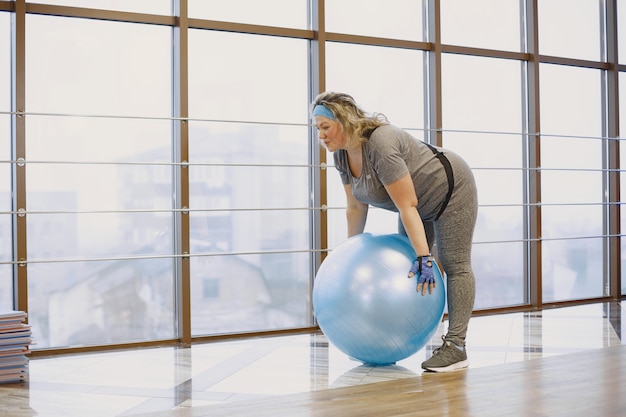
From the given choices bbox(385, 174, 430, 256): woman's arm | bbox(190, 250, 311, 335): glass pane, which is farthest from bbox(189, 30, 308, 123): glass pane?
bbox(385, 174, 430, 256): woman's arm

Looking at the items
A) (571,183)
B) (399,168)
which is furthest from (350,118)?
(571,183)

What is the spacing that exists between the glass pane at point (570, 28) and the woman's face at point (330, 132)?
9.90ft

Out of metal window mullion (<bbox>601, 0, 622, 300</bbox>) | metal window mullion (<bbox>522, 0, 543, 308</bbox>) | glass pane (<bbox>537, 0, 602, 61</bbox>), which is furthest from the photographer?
metal window mullion (<bbox>601, 0, 622, 300</bbox>)

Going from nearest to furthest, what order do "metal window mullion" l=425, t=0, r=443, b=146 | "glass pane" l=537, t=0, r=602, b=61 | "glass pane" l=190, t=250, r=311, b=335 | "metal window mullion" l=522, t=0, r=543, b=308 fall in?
"glass pane" l=190, t=250, r=311, b=335 → "metal window mullion" l=425, t=0, r=443, b=146 → "metal window mullion" l=522, t=0, r=543, b=308 → "glass pane" l=537, t=0, r=602, b=61

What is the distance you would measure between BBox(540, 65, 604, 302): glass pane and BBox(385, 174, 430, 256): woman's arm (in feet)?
9.06

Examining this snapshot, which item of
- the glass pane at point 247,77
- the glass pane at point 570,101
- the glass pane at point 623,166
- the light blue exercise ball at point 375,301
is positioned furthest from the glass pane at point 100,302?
the glass pane at point 623,166

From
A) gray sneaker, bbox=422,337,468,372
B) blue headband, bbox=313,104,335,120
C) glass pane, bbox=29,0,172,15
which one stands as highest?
glass pane, bbox=29,0,172,15

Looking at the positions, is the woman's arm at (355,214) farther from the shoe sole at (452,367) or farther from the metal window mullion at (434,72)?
the metal window mullion at (434,72)

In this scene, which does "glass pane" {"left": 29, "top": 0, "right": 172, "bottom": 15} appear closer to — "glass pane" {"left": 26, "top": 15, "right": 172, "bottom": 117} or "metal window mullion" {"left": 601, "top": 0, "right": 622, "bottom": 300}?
"glass pane" {"left": 26, "top": 15, "right": 172, "bottom": 117}

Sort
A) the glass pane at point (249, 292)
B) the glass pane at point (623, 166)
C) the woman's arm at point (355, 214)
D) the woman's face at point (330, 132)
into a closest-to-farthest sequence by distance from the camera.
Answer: the woman's face at point (330, 132)
the woman's arm at point (355, 214)
the glass pane at point (249, 292)
the glass pane at point (623, 166)

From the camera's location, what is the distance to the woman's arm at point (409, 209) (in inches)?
113

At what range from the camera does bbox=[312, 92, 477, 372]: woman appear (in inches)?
113

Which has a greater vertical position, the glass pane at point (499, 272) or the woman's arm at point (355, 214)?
the woman's arm at point (355, 214)

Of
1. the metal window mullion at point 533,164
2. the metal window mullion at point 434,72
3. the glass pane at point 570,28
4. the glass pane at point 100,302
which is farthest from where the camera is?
the glass pane at point 570,28
